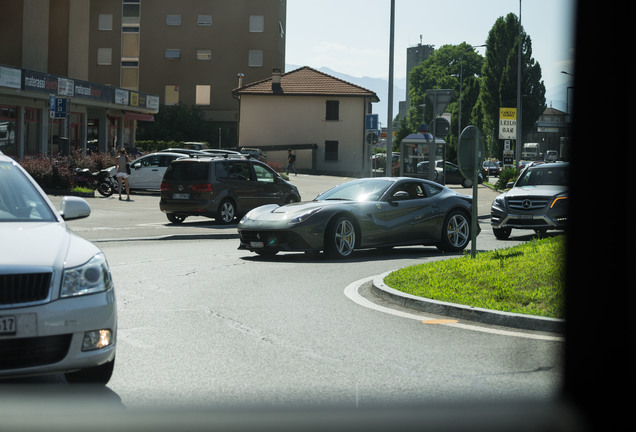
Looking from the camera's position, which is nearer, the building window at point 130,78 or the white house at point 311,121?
the white house at point 311,121

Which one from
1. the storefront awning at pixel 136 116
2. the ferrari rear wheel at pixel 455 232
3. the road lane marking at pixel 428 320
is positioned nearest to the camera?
the road lane marking at pixel 428 320

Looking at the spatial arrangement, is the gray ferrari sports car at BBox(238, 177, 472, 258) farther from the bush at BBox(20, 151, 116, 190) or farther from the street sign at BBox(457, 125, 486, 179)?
the bush at BBox(20, 151, 116, 190)

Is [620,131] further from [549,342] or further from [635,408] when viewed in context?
[635,408]

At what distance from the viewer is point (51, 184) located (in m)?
30.1

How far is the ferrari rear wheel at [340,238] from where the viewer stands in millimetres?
14289

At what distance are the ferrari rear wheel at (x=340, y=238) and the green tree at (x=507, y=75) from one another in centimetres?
7650

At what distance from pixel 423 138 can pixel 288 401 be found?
3498cm

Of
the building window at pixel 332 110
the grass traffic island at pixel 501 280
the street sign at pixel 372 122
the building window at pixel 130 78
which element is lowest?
the grass traffic island at pixel 501 280

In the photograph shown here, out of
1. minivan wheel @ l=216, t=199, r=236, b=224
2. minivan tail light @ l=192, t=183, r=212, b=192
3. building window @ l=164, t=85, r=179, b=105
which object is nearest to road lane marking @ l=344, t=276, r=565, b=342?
minivan tail light @ l=192, t=183, r=212, b=192

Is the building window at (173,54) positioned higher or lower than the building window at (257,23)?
lower

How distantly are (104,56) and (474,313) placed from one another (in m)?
76.5

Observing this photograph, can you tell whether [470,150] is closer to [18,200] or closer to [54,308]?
[18,200]

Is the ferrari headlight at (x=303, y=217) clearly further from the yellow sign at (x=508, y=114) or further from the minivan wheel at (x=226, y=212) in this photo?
the yellow sign at (x=508, y=114)

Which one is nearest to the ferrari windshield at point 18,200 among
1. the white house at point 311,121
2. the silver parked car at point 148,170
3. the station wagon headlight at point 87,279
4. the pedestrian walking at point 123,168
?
the station wagon headlight at point 87,279
